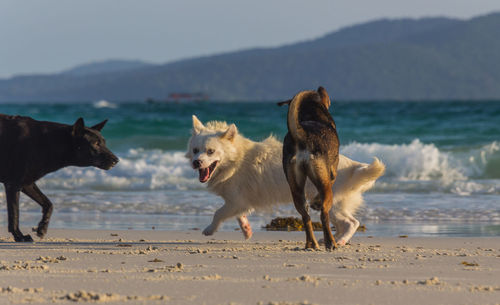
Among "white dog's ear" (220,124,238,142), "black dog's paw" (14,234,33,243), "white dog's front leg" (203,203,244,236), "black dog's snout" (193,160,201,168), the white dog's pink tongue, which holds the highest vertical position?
"white dog's ear" (220,124,238,142)

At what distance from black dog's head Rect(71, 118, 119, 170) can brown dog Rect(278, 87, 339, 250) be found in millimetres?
2324

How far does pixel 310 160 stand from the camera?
20.5ft

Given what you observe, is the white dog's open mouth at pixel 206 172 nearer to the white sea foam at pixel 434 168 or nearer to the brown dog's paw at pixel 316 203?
the brown dog's paw at pixel 316 203

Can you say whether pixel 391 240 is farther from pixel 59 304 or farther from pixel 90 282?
pixel 59 304

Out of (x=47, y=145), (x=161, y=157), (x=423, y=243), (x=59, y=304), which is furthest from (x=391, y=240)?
(x=161, y=157)

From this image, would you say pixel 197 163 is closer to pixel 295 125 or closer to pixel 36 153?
pixel 295 125

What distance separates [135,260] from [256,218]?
3974mm

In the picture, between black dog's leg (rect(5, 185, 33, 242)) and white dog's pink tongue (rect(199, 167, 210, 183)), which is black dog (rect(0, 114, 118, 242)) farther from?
white dog's pink tongue (rect(199, 167, 210, 183))

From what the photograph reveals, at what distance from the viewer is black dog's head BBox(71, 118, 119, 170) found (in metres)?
7.84

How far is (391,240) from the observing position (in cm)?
780

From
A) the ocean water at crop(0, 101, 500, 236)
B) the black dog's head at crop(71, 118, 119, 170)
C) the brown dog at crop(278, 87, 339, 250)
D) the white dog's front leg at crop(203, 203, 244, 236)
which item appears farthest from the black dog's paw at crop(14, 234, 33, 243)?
the brown dog at crop(278, 87, 339, 250)

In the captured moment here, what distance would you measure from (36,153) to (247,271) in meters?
3.03

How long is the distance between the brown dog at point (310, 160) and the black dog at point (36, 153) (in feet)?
7.38

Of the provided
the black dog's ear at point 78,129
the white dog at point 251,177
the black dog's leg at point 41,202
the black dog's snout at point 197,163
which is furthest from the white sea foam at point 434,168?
the black dog's leg at point 41,202
